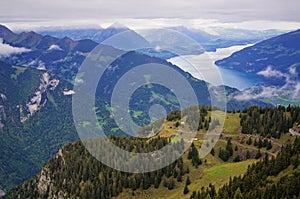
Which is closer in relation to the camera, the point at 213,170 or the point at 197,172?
the point at 213,170

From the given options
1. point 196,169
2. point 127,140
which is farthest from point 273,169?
point 127,140

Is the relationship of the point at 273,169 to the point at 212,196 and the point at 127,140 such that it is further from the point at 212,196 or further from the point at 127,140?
the point at 127,140

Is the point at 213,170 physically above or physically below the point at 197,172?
above

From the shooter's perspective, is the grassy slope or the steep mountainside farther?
the grassy slope

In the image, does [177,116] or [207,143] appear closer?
[207,143]

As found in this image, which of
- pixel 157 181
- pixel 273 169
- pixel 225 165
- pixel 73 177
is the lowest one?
pixel 73 177

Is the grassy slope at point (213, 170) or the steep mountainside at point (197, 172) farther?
the grassy slope at point (213, 170)

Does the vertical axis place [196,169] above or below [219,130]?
below

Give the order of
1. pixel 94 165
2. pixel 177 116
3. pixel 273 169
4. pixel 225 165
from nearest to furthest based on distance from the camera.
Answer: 1. pixel 273 169
2. pixel 225 165
3. pixel 94 165
4. pixel 177 116

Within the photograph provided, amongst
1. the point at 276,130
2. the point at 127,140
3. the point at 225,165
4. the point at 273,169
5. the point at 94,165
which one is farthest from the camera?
the point at 127,140
